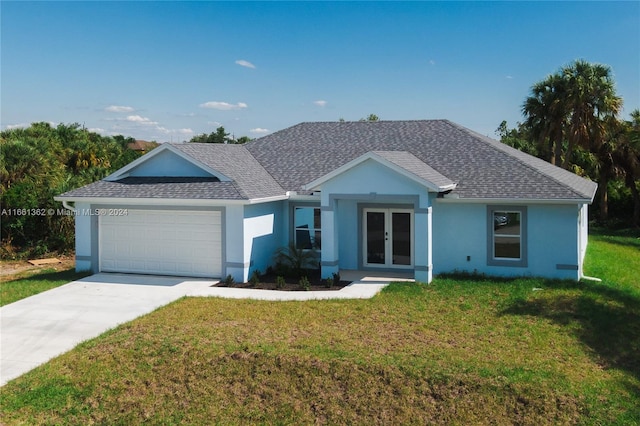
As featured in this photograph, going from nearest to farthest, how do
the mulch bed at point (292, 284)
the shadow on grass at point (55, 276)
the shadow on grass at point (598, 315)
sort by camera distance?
the shadow on grass at point (598, 315)
the mulch bed at point (292, 284)
the shadow on grass at point (55, 276)

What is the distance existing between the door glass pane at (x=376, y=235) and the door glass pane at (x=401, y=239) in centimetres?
38

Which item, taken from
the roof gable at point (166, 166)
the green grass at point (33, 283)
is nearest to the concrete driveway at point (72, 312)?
the green grass at point (33, 283)

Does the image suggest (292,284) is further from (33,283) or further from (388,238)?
(33,283)

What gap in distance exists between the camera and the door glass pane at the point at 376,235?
18.7 metres

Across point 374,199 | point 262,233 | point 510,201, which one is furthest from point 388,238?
point 262,233

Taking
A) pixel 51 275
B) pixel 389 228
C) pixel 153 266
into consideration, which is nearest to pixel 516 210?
pixel 389 228

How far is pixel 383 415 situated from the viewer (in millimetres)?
8844

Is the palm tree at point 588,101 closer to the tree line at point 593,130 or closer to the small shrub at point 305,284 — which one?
the tree line at point 593,130

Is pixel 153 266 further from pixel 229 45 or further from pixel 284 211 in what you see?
pixel 229 45

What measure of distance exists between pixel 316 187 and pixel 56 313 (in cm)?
834

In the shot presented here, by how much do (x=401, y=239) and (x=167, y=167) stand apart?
8.80 metres

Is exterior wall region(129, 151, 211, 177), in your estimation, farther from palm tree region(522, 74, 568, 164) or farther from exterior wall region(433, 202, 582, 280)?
palm tree region(522, 74, 568, 164)

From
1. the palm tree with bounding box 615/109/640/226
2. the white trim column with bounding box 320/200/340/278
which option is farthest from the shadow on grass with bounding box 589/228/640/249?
the white trim column with bounding box 320/200/340/278

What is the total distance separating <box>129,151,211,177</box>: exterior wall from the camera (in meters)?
19.4
